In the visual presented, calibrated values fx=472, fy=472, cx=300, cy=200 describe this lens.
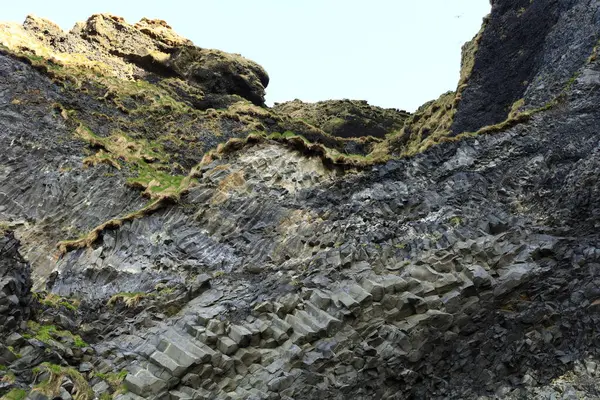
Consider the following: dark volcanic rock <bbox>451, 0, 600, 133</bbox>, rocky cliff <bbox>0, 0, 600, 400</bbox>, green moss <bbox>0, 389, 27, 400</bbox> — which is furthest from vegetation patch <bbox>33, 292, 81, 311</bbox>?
dark volcanic rock <bbox>451, 0, 600, 133</bbox>

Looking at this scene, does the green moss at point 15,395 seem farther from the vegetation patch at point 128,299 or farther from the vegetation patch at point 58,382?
the vegetation patch at point 128,299

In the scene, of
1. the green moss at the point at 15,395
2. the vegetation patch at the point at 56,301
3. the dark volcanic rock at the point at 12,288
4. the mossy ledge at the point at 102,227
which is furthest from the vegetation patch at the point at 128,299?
the green moss at the point at 15,395

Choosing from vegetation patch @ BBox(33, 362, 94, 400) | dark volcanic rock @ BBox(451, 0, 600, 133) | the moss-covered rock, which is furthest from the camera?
the moss-covered rock

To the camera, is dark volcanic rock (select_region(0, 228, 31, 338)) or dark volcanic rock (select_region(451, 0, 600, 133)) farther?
dark volcanic rock (select_region(451, 0, 600, 133))

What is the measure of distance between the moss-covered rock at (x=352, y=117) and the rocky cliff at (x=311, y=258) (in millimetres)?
17558

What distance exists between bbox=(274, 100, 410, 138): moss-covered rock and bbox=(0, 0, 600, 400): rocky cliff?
17.6 meters

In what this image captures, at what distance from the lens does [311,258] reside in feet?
49.5

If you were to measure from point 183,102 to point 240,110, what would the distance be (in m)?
5.09

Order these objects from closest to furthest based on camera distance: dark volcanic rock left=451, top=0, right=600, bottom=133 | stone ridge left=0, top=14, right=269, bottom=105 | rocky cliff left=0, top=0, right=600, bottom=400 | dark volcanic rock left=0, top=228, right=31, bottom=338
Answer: dark volcanic rock left=0, top=228, right=31, bottom=338 < rocky cliff left=0, top=0, right=600, bottom=400 < dark volcanic rock left=451, top=0, right=600, bottom=133 < stone ridge left=0, top=14, right=269, bottom=105

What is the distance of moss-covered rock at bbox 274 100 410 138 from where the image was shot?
4431 cm

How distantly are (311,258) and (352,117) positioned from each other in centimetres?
3258

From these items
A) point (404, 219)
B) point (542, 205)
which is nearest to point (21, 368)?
point (404, 219)

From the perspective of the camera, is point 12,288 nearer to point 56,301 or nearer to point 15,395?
point 56,301

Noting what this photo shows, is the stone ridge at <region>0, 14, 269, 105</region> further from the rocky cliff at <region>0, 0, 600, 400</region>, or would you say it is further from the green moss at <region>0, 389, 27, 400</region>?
the green moss at <region>0, 389, 27, 400</region>
